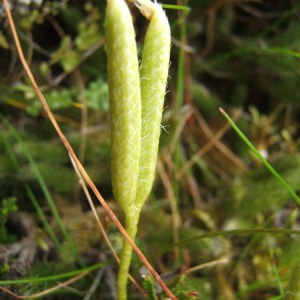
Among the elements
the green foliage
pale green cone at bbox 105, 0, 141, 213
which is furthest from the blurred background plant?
pale green cone at bbox 105, 0, 141, 213

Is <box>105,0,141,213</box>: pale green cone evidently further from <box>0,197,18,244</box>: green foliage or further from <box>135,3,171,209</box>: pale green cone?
<box>0,197,18,244</box>: green foliage

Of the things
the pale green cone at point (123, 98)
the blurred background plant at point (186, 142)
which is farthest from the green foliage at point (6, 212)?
the pale green cone at point (123, 98)

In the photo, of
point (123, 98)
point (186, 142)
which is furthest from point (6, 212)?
point (186, 142)

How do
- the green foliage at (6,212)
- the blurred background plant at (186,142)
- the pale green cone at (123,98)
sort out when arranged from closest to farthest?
the pale green cone at (123,98) < the green foliage at (6,212) < the blurred background plant at (186,142)

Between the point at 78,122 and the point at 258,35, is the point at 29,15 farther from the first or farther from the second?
the point at 258,35

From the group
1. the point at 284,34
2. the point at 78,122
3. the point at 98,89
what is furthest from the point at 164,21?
the point at 284,34

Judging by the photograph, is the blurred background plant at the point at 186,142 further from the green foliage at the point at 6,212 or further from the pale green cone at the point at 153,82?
the pale green cone at the point at 153,82

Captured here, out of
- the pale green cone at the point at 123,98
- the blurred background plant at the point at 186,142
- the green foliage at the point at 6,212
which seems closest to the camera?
the pale green cone at the point at 123,98

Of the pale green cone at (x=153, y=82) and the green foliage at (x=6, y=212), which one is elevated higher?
the pale green cone at (x=153, y=82)

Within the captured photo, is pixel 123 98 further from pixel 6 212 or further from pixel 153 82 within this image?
pixel 6 212
